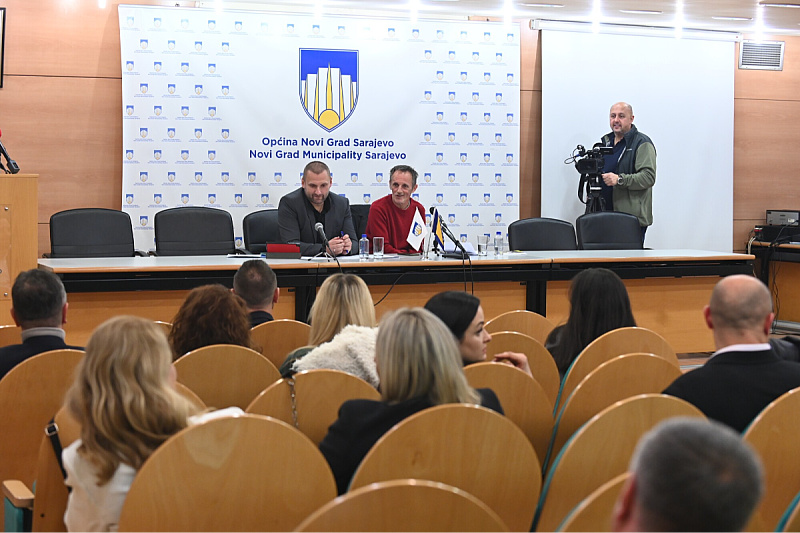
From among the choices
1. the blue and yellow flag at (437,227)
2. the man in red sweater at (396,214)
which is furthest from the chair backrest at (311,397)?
the man in red sweater at (396,214)

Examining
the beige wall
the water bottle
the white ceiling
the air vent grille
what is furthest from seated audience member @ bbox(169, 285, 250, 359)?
the air vent grille

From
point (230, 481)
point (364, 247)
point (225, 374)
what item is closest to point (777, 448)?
point (230, 481)

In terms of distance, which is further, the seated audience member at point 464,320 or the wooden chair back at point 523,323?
the wooden chair back at point 523,323

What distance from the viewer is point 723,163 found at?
8523 mm

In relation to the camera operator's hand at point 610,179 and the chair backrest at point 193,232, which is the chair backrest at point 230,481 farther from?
the camera operator's hand at point 610,179

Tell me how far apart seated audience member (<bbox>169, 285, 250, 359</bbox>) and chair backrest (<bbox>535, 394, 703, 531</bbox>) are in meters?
1.44

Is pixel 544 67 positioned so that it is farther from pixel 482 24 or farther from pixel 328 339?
pixel 328 339

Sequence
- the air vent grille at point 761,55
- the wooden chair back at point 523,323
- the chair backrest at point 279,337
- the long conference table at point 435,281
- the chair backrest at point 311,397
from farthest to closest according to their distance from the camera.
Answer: the air vent grille at point 761,55, the long conference table at point 435,281, the wooden chair back at point 523,323, the chair backrest at point 279,337, the chair backrest at point 311,397

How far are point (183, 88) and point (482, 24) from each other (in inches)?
104

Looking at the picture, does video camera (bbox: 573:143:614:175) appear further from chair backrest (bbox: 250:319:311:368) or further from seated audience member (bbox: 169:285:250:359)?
seated audience member (bbox: 169:285:250:359)

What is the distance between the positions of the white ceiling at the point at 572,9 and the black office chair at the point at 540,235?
1.97m

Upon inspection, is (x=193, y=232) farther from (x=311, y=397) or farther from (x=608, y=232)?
(x=311, y=397)

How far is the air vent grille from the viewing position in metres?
8.72

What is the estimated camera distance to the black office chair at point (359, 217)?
22.0 feet
